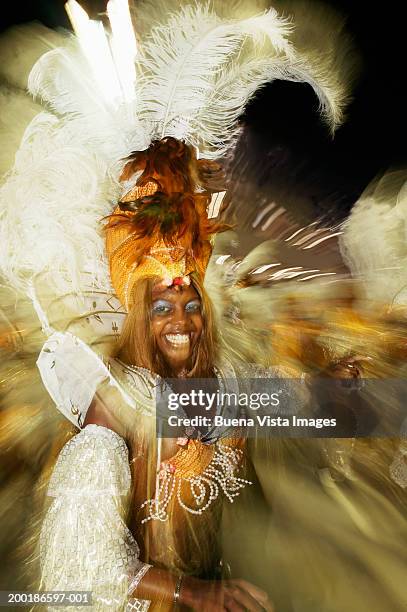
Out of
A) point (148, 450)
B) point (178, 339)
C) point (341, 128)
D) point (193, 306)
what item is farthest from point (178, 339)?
point (341, 128)

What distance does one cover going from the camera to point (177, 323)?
1.57 meters

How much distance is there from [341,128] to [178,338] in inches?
30.0

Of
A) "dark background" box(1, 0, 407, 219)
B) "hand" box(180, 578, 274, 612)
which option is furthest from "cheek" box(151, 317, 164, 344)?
"hand" box(180, 578, 274, 612)

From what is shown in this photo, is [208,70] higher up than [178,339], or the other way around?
[208,70]

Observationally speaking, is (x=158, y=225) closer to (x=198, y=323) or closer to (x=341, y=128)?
(x=198, y=323)

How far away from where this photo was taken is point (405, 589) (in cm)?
155

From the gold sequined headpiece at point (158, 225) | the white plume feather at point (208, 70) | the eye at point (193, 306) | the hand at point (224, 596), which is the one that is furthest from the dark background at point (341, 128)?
the hand at point (224, 596)

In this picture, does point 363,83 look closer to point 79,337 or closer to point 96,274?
point 96,274

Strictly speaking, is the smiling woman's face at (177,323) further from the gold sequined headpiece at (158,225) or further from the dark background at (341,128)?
the dark background at (341,128)

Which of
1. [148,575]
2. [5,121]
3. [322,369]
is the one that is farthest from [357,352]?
[5,121]

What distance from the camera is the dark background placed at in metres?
1.60

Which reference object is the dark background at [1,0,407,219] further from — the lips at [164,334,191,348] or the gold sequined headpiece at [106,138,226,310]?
the lips at [164,334,191,348]

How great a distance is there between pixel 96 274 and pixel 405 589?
1.21 metres

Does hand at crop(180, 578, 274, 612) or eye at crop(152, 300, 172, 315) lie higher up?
eye at crop(152, 300, 172, 315)
